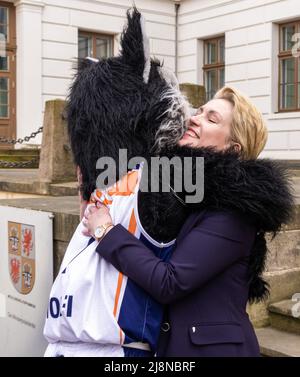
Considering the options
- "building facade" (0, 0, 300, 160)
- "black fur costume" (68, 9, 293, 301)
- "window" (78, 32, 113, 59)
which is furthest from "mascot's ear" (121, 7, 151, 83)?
"window" (78, 32, 113, 59)

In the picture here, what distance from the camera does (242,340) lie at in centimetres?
168

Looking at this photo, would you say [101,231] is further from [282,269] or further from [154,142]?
[282,269]

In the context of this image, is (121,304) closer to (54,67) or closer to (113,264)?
(113,264)

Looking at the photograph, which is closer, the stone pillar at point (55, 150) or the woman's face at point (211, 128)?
the woman's face at point (211, 128)

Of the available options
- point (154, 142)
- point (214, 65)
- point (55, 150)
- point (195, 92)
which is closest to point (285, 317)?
point (154, 142)

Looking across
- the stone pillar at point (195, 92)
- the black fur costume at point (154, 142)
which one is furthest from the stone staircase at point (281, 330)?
the stone pillar at point (195, 92)

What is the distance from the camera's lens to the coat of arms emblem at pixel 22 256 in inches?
107

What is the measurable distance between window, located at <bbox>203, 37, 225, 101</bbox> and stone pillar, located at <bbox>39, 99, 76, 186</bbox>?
9726 millimetres

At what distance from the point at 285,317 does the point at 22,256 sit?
128 cm

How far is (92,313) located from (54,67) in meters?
12.9

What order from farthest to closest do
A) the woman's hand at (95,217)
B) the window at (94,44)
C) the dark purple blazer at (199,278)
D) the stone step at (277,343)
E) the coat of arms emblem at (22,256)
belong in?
1. the window at (94,44)
2. the coat of arms emblem at (22,256)
3. the stone step at (277,343)
4. the woman's hand at (95,217)
5. the dark purple blazer at (199,278)

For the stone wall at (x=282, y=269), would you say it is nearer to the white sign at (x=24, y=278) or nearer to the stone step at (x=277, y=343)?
the stone step at (x=277, y=343)

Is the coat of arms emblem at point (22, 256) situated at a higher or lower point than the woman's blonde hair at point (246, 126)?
lower

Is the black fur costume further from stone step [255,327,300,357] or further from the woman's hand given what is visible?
stone step [255,327,300,357]
